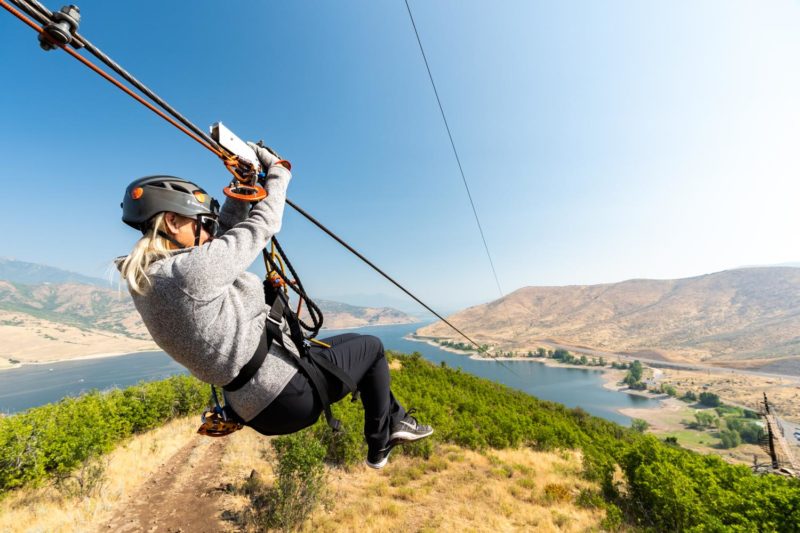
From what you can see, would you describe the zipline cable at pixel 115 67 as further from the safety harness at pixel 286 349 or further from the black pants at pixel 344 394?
the black pants at pixel 344 394

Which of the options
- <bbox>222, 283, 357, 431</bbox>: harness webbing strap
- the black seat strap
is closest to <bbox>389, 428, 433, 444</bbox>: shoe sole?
<bbox>222, 283, 357, 431</bbox>: harness webbing strap

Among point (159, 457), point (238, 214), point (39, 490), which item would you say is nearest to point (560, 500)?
point (238, 214)

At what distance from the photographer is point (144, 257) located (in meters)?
1.67

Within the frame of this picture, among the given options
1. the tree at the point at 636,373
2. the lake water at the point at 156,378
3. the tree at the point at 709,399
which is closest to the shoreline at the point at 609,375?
the lake water at the point at 156,378

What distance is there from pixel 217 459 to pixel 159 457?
1.97 meters

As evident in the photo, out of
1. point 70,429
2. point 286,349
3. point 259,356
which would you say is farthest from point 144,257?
point 70,429

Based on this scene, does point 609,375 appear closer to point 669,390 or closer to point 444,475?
point 669,390

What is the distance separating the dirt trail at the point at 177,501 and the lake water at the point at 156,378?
69.8 meters

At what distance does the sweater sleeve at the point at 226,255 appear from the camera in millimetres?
1520

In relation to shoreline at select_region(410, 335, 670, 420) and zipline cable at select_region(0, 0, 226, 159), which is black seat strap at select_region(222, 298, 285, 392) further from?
shoreline at select_region(410, 335, 670, 420)

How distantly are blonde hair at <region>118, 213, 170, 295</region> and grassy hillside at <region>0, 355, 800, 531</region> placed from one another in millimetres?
7360

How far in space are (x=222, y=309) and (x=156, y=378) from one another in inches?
3823

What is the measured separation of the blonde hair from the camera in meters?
1.56

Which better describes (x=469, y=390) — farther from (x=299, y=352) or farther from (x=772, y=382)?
(x=772, y=382)
